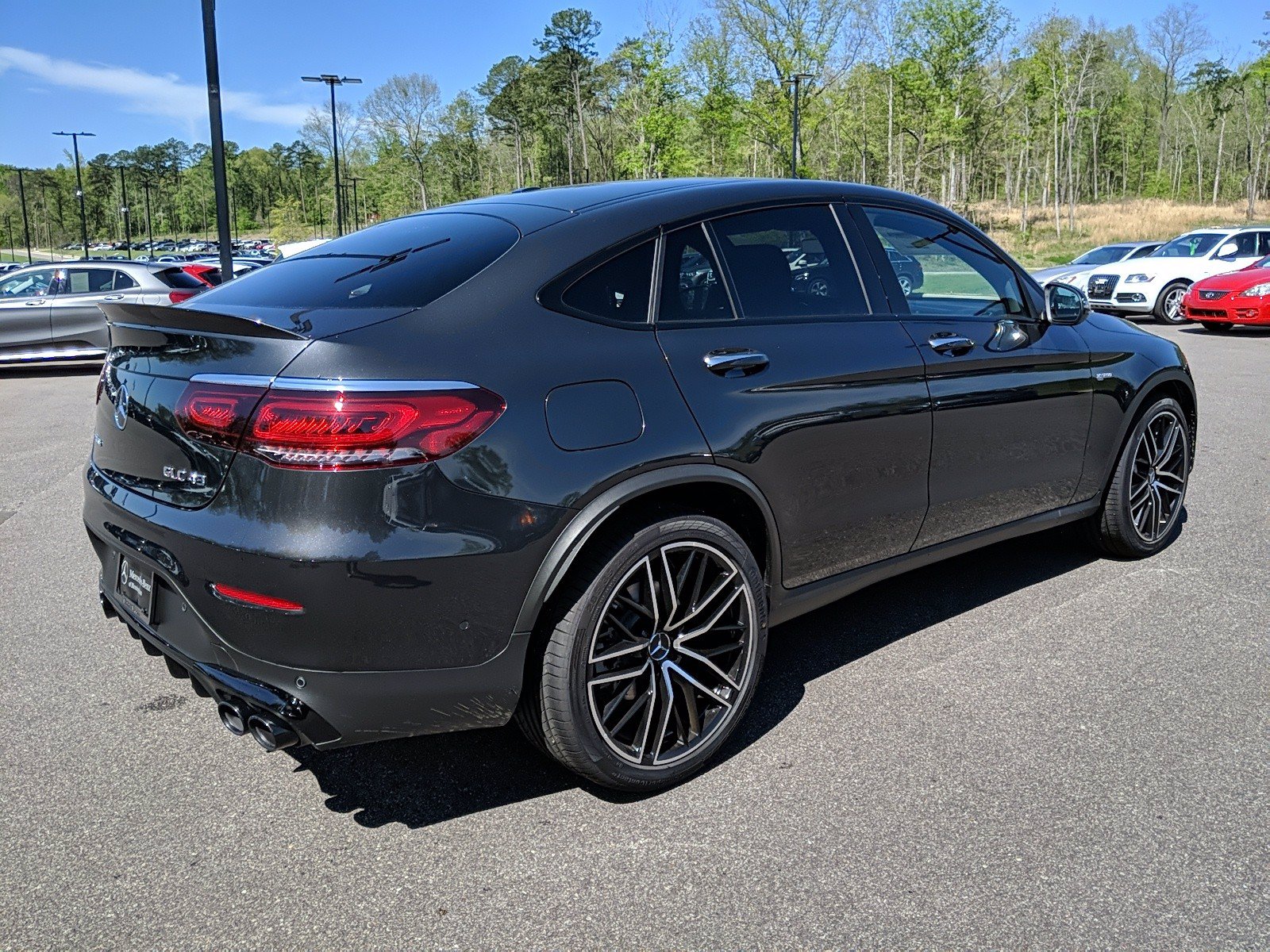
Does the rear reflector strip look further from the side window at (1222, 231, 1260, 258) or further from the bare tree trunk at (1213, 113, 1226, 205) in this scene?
the bare tree trunk at (1213, 113, 1226, 205)

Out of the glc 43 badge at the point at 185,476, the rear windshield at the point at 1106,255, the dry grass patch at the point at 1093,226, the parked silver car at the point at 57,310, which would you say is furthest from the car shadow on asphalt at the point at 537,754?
the dry grass patch at the point at 1093,226

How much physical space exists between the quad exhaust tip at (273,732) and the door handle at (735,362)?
146cm

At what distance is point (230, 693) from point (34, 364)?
14394mm

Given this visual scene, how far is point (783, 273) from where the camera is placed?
3.43 meters

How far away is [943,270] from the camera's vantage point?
162 inches

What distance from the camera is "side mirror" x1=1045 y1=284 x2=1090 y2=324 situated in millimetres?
4371

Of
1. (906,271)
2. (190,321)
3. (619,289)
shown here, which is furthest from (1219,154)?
(190,321)

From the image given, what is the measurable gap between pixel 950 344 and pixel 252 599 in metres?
2.51

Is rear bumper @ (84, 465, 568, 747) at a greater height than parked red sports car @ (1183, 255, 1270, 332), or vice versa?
parked red sports car @ (1183, 255, 1270, 332)

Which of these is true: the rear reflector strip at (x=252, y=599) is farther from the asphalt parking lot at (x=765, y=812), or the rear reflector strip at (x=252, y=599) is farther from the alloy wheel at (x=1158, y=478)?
the alloy wheel at (x=1158, y=478)

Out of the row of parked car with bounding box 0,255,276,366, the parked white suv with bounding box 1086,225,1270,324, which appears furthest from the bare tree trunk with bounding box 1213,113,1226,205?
the row of parked car with bounding box 0,255,276,366

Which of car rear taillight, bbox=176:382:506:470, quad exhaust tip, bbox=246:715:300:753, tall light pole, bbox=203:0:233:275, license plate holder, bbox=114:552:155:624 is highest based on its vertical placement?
tall light pole, bbox=203:0:233:275

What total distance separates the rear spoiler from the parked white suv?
756 inches

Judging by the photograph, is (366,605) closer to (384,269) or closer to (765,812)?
(384,269)
